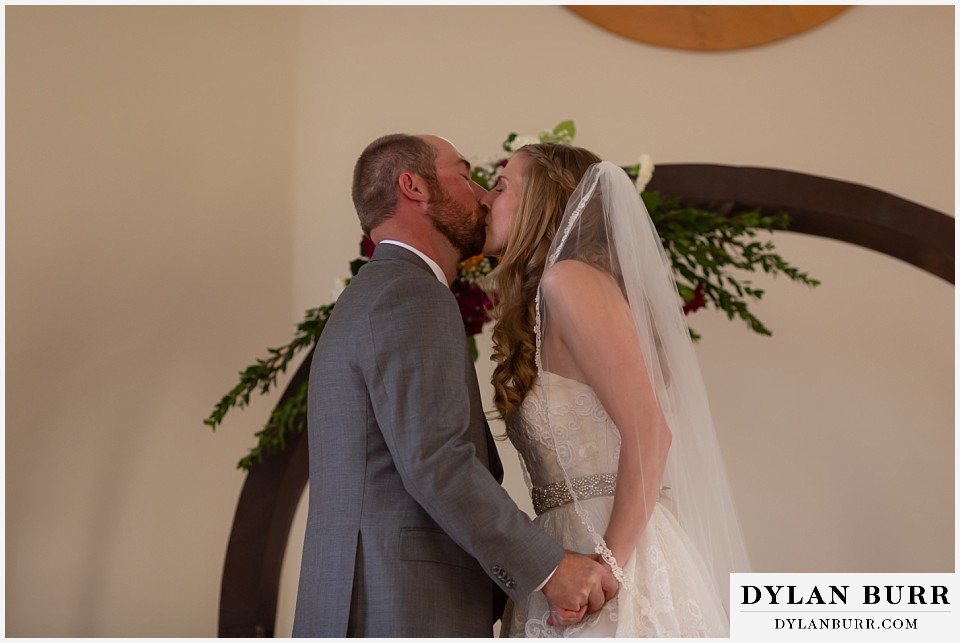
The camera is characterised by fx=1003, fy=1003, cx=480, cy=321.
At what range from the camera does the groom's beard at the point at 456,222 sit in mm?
2594

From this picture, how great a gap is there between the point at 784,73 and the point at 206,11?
272 centimetres

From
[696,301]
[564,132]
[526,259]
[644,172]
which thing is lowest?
[526,259]

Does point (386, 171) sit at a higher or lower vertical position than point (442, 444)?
higher

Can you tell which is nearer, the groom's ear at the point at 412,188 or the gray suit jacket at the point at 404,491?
the gray suit jacket at the point at 404,491

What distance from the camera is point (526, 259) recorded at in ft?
8.53

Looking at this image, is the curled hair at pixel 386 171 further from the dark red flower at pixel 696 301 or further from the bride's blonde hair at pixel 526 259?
the dark red flower at pixel 696 301

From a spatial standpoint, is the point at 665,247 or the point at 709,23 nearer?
the point at 665,247

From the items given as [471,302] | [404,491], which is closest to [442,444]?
[404,491]

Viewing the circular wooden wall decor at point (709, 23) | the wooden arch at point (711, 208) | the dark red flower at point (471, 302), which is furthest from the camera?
the circular wooden wall decor at point (709, 23)

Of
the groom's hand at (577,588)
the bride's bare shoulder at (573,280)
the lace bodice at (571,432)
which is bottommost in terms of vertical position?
the groom's hand at (577,588)

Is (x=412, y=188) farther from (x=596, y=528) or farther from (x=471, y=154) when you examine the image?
(x=471, y=154)

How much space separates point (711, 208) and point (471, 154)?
3.89ft

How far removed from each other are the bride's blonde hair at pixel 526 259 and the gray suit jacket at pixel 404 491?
0.68 ft

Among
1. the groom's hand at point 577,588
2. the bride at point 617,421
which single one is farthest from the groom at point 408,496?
the bride at point 617,421
